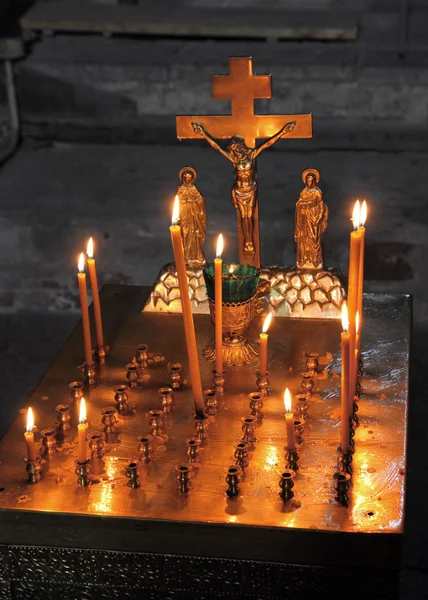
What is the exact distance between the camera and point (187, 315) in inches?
118

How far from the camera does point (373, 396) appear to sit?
3.25 meters

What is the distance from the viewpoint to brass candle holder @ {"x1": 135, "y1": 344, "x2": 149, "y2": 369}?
3.49 m

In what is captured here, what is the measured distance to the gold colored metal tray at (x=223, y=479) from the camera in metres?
2.66

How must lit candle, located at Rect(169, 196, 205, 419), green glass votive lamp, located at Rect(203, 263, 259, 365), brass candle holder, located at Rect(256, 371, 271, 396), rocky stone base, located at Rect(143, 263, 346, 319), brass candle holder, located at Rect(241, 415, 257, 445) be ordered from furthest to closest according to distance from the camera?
1. rocky stone base, located at Rect(143, 263, 346, 319)
2. green glass votive lamp, located at Rect(203, 263, 259, 365)
3. brass candle holder, located at Rect(256, 371, 271, 396)
4. brass candle holder, located at Rect(241, 415, 257, 445)
5. lit candle, located at Rect(169, 196, 205, 419)

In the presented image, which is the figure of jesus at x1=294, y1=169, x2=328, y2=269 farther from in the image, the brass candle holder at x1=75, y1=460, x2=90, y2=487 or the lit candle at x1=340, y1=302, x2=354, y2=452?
the brass candle holder at x1=75, y1=460, x2=90, y2=487

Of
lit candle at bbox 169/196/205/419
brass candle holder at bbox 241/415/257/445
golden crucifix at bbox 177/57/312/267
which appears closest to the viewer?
lit candle at bbox 169/196/205/419

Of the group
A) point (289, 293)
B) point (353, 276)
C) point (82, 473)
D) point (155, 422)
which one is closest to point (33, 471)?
point (82, 473)

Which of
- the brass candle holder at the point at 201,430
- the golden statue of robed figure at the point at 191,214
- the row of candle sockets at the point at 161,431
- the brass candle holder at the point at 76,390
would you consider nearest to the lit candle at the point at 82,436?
the row of candle sockets at the point at 161,431

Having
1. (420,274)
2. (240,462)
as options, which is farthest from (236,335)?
(420,274)

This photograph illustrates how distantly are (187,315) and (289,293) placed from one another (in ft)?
2.95

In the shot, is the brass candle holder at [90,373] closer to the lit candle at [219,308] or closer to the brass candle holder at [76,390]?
the brass candle holder at [76,390]

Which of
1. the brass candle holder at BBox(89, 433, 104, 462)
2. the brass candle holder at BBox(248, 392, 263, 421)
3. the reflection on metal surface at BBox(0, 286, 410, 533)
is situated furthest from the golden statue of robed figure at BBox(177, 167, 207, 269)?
the brass candle holder at BBox(89, 433, 104, 462)

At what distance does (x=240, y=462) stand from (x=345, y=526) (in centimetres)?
38

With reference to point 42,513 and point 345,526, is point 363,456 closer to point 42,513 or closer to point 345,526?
point 345,526
